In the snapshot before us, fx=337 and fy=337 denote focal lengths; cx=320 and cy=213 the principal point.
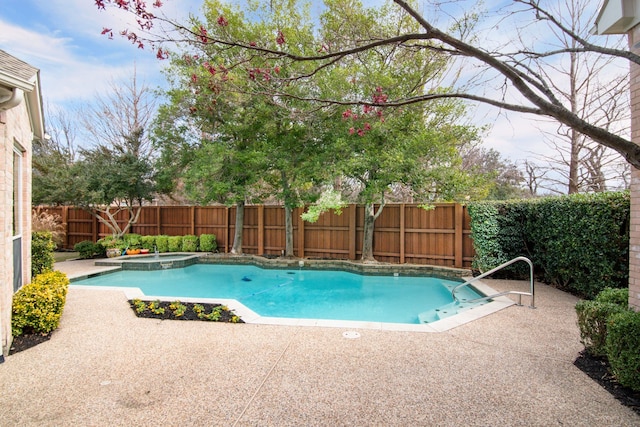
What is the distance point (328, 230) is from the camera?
11938mm

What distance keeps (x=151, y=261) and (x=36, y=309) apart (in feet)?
23.9

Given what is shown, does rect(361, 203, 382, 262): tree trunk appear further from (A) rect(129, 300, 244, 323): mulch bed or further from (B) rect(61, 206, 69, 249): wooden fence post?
(B) rect(61, 206, 69, 249): wooden fence post

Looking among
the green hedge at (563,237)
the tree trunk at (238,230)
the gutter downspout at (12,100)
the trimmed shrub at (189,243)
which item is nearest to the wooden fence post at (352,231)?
the green hedge at (563,237)

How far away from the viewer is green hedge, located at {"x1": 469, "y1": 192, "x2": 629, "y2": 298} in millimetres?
5430

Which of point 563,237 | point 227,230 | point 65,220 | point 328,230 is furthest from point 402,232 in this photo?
point 65,220

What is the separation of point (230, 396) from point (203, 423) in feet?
1.27

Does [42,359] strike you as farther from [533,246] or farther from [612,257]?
[533,246]

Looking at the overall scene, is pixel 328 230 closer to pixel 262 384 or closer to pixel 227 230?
pixel 227 230

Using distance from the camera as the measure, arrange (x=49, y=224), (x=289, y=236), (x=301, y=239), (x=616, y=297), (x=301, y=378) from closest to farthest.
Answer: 1. (x=301, y=378)
2. (x=616, y=297)
3. (x=289, y=236)
4. (x=301, y=239)
5. (x=49, y=224)

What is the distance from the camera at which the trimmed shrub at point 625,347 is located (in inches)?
107

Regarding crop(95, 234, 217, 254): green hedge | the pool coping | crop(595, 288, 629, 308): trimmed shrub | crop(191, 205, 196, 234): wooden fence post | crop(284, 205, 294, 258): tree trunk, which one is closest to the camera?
crop(595, 288, 629, 308): trimmed shrub

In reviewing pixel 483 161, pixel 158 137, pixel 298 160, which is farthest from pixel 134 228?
pixel 483 161

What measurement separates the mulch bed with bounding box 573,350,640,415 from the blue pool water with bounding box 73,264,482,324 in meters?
2.99

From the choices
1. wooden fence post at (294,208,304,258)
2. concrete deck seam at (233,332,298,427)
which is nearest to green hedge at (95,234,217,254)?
wooden fence post at (294,208,304,258)
